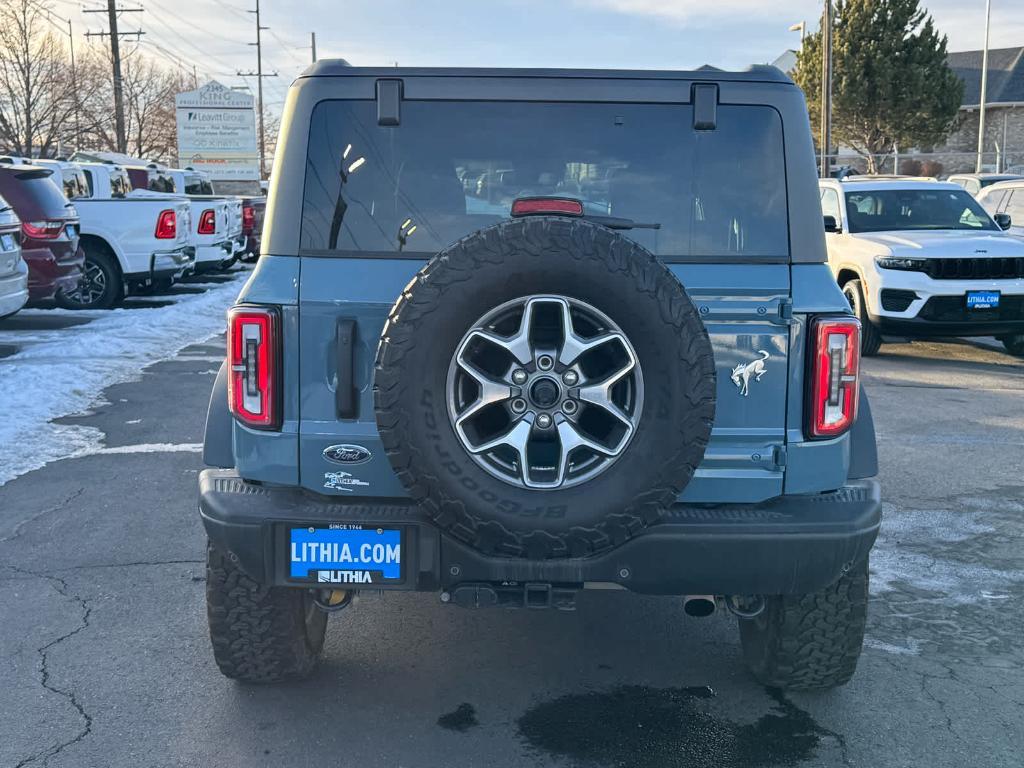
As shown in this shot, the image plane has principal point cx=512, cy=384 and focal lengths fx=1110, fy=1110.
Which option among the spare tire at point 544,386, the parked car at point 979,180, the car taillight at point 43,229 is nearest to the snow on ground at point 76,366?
the car taillight at point 43,229

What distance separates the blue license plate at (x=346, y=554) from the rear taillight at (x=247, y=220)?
2065 centimetres

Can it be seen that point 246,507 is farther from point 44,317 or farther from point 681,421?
point 44,317

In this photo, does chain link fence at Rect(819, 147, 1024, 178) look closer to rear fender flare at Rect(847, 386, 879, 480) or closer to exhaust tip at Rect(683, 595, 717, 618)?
rear fender flare at Rect(847, 386, 879, 480)

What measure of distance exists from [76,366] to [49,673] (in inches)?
275

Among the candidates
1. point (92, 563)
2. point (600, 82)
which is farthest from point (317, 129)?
point (92, 563)

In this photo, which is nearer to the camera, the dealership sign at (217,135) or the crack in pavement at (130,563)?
the crack in pavement at (130,563)

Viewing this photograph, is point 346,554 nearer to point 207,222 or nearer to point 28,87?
point 207,222

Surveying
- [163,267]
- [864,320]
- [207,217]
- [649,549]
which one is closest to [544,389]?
[649,549]

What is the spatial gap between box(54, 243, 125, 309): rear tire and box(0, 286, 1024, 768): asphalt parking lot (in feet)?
34.3

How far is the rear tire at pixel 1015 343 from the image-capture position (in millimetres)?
11422

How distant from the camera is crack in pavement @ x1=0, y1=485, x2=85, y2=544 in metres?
5.46

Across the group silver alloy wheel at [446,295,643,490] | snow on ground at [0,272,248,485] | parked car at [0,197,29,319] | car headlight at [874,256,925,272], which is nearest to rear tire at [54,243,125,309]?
snow on ground at [0,272,248,485]

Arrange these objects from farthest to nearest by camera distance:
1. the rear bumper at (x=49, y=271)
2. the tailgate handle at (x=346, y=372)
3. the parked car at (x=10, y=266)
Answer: the rear bumper at (x=49, y=271), the parked car at (x=10, y=266), the tailgate handle at (x=346, y=372)

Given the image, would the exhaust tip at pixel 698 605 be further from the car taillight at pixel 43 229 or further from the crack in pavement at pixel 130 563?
the car taillight at pixel 43 229
